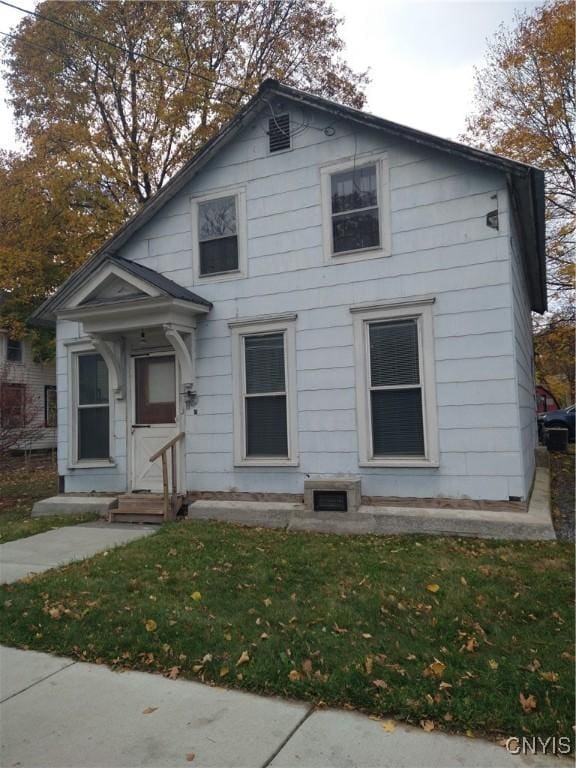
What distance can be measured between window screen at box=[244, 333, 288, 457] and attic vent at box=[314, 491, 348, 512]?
33.4 inches

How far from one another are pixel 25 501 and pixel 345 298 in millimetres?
7517

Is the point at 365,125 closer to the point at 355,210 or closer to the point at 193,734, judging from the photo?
the point at 355,210

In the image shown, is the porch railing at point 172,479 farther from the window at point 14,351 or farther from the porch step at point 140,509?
the window at point 14,351

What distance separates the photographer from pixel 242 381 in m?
8.34

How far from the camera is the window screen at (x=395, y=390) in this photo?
7348 millimetres

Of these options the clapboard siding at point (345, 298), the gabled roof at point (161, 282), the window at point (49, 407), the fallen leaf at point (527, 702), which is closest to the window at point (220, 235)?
the clapboard siding at point (345, 298)

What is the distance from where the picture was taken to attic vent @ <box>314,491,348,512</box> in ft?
24.2

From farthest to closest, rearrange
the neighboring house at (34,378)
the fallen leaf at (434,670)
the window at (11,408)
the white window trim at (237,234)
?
the neighboring house at (34,378), the window at (11,408), the white window trim at (237,234), the fallen leaf at (434,670)

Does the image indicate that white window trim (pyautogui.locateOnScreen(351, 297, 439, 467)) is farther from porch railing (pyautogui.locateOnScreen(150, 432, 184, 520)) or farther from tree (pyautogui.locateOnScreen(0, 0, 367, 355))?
tree (pyautogui.locateOnScreen(0, 0, 367, 355))

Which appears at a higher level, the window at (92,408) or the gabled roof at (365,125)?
Answer: the gabled roof at (365,125)

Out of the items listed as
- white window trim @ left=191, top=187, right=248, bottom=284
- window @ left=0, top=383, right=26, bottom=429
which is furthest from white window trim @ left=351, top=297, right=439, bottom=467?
window @ left=0, top=383, right=26, bottom=429

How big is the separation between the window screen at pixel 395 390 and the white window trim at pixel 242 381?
111 centimetres

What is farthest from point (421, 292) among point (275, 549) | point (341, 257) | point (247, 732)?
point (247, 732)

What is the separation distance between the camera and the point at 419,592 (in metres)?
4.72
